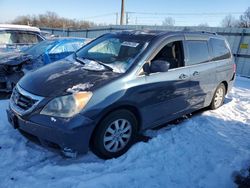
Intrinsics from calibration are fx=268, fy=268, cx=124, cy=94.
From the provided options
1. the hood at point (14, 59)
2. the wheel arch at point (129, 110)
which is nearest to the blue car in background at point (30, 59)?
the hood at point (14, 59)

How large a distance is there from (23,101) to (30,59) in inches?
147

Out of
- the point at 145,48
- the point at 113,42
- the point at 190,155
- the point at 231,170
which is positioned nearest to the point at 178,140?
the point at 190,155

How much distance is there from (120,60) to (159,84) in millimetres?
699

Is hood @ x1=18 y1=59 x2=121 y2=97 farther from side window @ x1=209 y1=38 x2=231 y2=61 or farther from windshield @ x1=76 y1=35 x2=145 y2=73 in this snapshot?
side window @ x1=209 y1=38 x2=231 y2=61

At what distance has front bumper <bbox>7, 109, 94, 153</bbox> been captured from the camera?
125 inches

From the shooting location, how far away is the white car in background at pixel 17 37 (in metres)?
9.95

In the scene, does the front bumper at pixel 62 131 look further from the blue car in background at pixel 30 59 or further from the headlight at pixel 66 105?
the blue car in background at pixel 30 59

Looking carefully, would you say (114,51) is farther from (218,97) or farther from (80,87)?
(218,97)

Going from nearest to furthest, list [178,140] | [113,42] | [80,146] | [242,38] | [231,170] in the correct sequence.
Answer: [80,146], [231,170], [178,140], [113,42], [242,38]

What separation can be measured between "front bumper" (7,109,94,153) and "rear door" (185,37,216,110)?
2.34 m

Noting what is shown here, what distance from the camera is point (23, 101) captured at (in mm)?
3551

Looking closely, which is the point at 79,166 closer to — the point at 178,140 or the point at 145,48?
the point at 178,140

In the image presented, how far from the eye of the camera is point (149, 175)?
3.35m

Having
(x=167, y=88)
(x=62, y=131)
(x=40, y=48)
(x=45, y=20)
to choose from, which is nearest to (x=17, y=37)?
(x=40, y=48)
